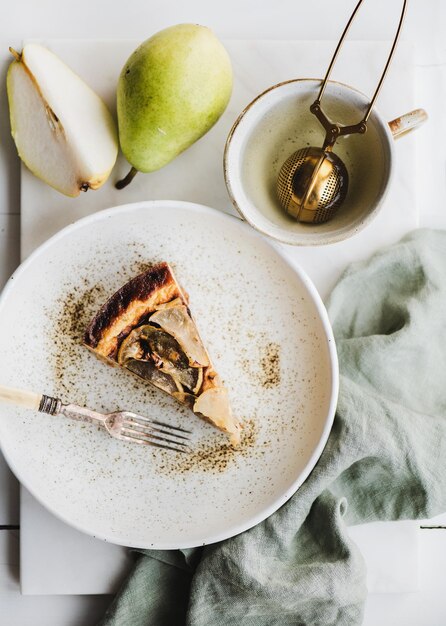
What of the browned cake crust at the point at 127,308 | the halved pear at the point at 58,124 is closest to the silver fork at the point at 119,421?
the browned cake crust at the point at 127,308

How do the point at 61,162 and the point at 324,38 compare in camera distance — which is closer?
the point at 61,162

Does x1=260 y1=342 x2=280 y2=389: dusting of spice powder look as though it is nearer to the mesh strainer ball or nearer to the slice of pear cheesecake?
the slice of pear cheesecake

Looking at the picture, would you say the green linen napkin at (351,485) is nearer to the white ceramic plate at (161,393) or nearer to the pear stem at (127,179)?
the white ceramic plate at (161,393)

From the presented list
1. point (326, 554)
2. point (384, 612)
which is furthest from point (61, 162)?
point (384, 612)

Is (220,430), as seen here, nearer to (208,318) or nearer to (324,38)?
(208,318)

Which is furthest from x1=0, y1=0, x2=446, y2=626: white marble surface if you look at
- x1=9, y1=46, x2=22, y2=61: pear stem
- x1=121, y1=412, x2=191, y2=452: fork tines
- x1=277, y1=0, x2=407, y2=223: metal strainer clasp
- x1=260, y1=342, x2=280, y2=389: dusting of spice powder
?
x1=260, y1=342, x2=280, y2=389: dusting of spice powder

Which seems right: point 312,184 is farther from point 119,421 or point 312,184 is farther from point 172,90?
point 119,421
